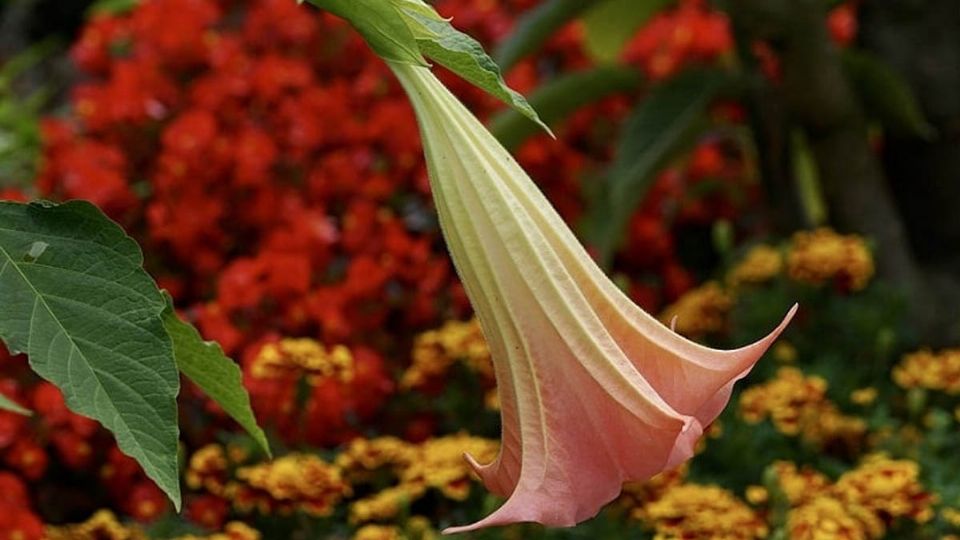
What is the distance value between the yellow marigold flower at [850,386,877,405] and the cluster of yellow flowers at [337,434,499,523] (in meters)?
0.49

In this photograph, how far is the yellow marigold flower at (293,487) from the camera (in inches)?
68.2

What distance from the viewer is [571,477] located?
44.9 inches

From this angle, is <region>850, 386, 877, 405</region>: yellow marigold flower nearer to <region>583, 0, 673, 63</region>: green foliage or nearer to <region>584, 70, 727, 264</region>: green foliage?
<region>584, 70, 727, 264</region>: green foliage

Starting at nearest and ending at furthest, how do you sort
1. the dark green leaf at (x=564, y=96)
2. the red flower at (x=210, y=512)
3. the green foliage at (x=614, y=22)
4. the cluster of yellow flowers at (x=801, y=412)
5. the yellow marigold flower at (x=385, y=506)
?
the yellow marigold flower at (x=385, y=506) < the red flower at (x=210, y=512) < the cluster of yellow flowers at (x=801, y=412) < the dark green leaf at (x=564, y=96) < the green foliage at (x=614, y=22)

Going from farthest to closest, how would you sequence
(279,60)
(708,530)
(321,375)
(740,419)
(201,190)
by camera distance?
(279,60) < (201,190) < (740,419) < (321,375) < (708,530)

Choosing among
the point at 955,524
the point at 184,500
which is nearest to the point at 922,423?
the point at 955,524

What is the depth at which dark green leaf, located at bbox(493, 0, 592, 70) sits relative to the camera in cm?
259

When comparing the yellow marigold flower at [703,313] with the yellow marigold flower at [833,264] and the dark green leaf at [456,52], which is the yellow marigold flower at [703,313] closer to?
the yellow marigold flower at [833,264]

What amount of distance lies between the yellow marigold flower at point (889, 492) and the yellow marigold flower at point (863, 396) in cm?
37

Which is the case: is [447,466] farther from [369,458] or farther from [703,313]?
[703,313]

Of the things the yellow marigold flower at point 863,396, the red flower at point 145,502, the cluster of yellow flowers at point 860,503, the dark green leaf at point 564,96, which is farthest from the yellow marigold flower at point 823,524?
the dark green leaf at point 564,96

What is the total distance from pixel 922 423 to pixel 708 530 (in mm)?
677

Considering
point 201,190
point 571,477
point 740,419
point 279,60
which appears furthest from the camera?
point 279,60

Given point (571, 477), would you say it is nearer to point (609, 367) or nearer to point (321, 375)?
point (609, 367)
